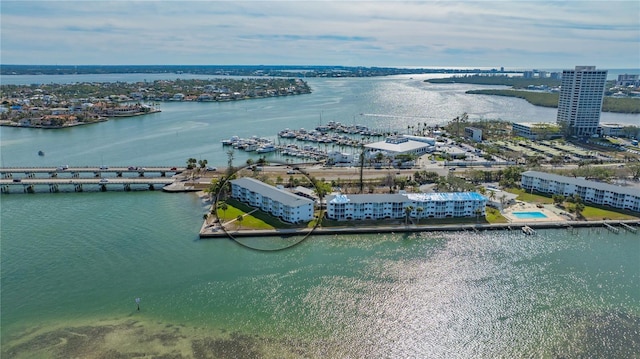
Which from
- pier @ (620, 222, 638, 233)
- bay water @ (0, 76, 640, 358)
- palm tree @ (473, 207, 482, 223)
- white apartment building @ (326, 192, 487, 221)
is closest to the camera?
bay water @ (0, 76, 640, 358)

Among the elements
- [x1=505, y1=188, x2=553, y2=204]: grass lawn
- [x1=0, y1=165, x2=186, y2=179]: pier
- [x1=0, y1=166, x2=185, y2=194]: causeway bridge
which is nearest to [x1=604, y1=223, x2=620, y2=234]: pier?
[x1=505, y1=188, x2=553, y2=204]: grass lawn

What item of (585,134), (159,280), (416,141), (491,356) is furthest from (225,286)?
(585,134)

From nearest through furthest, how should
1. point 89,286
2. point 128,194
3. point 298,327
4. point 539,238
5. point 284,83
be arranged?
point 298,327 → point 89,286 → point 539,238 → point 128,194 → point 284,83

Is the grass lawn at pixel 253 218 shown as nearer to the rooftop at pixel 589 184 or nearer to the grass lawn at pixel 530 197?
the grass lawn at pixel 530 197

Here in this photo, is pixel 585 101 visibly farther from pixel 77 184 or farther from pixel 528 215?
pixel 77 184

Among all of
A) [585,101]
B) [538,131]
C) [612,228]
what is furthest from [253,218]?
[585,101]

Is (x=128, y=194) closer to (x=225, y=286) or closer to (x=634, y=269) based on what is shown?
(x=225, y=286)

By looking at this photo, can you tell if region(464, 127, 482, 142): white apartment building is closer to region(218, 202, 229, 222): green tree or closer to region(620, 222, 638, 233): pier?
region(620, 222, 638, 233): pier
